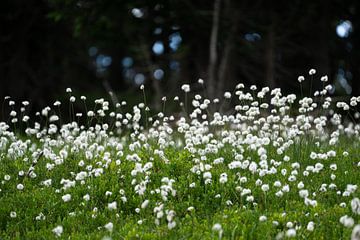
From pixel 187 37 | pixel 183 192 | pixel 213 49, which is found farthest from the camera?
pixel 187 37

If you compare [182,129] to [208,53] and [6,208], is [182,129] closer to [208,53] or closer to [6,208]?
[6,208]

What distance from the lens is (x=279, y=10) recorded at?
1608cm

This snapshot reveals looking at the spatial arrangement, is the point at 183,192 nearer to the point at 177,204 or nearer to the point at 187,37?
the point at 177,204

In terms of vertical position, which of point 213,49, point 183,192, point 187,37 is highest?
point 183,192

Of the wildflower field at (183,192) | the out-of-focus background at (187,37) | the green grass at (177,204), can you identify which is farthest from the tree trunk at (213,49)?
the green grass at (177,204)

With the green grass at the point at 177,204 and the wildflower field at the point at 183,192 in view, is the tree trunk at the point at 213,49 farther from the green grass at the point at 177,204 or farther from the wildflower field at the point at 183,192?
the green grass at the point at 177,204

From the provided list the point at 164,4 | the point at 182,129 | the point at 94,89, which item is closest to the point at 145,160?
the point at 182,129

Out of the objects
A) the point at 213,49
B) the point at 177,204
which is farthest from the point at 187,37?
the point at 177,204

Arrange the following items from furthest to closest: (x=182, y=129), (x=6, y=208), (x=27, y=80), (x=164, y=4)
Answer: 1. (x=27, y=80)
2. (x=164, y=4)
3. (x=182, y=129)
4. (x=6, y=208)

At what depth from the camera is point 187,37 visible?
1602cm

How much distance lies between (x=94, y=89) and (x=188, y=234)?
1130 inches

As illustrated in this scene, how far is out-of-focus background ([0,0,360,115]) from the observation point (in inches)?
552

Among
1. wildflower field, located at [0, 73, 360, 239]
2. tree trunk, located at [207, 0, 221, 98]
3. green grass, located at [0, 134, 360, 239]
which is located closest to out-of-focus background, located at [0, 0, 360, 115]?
tree trunk, located at [207, 0, 221, 98]

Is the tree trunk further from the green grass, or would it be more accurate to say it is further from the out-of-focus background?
the green grass
